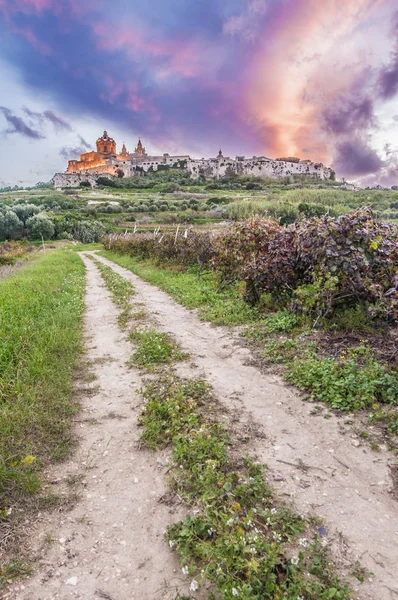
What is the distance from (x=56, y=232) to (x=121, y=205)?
24811mm

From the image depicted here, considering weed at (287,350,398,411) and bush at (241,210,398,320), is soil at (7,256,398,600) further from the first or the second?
bush at (241,210,398,320)

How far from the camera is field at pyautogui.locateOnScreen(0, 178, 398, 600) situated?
2.34m

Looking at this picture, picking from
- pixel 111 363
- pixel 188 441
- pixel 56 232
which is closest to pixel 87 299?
pixel 111 363

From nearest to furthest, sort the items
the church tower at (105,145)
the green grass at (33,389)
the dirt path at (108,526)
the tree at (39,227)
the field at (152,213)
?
1. the dirt path at (108,526)
2. the green grass at (33,389)
3. the field at (152,213)
4. the tree at (39,227)
5. the church tower at (105,145)

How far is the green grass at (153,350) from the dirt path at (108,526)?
1.55 m

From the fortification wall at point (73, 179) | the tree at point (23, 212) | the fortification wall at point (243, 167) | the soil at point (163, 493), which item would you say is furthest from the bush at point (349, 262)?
the fortification wall at point (243, 167)

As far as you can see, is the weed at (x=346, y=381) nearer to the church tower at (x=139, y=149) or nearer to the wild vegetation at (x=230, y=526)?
the wild vegetation at (x=230, y=526)

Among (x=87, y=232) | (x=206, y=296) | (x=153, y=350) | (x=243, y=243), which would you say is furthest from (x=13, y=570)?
(x=87, y=232)

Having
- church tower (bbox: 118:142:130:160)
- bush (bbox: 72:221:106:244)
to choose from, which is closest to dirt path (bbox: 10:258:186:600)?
bush (bbox: 72:221:106:244)

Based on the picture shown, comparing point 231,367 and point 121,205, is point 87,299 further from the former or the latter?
point 121,205

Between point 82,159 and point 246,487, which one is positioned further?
point 82,159

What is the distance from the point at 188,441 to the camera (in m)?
3.60

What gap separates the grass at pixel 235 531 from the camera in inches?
84.5

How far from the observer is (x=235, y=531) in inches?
98.8
